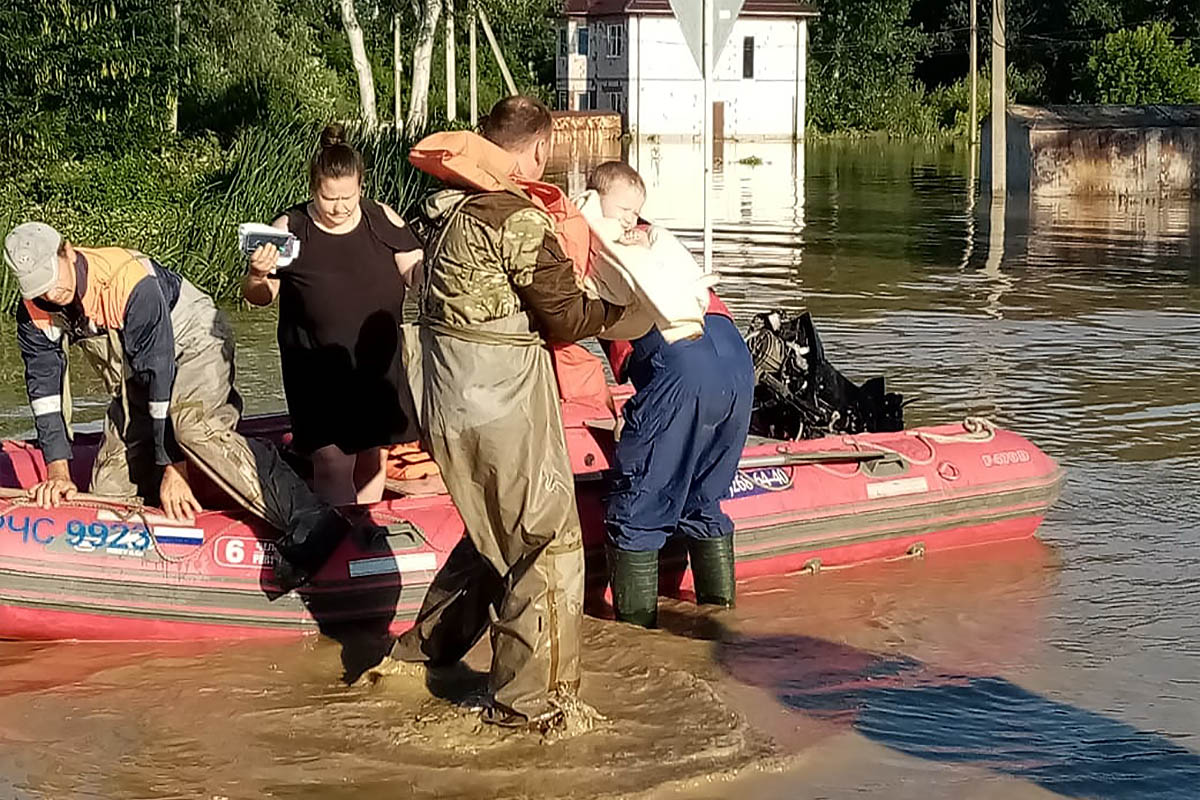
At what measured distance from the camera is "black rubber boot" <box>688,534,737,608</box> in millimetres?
7008

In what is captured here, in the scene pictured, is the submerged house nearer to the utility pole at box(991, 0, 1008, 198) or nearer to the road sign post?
the utility pole at box(991, 0, 1008, 198)

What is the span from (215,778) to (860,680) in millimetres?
2394

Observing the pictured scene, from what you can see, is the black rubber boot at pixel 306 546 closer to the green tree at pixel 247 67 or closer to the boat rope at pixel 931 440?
the boat rope at pixel 931 440

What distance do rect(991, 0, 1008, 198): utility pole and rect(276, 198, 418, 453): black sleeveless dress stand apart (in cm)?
2043

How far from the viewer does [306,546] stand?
652 centimetres

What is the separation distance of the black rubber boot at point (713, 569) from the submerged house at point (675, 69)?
44905mm

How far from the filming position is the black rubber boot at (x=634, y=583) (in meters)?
6.76

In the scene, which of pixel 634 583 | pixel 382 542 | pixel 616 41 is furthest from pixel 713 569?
pixel 616 41

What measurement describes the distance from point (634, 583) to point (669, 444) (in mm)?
585

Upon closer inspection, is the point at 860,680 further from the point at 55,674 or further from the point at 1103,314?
the point at 1103,314

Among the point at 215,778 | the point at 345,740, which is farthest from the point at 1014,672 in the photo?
the point at 215,778

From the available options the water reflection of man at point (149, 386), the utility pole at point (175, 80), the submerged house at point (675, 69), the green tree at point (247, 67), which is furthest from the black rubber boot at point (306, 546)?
the submerged house at point (675, 69)

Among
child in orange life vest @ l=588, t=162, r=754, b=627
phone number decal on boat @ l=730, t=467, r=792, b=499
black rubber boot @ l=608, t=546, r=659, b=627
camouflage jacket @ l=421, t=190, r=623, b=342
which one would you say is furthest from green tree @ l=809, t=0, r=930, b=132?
camouflage jacket @ l=421, t=190, r=623, b=342

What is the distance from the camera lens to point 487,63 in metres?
53.4
